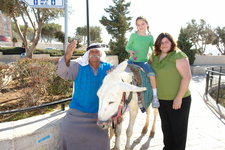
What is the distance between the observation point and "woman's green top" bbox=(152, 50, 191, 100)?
235cm

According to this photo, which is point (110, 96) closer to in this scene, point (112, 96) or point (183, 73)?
point (112, 96)

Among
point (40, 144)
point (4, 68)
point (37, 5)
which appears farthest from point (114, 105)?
point (4, 68)

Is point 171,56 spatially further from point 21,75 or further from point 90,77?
point 21,75

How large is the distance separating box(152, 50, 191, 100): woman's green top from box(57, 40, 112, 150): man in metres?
0.83

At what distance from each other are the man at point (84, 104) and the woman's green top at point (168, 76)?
83 cm

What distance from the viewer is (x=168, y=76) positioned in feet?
7.84

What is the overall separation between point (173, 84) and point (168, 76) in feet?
0.45

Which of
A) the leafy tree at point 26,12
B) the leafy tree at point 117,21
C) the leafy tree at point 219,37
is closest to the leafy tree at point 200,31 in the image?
the leafy tree at point 219,37

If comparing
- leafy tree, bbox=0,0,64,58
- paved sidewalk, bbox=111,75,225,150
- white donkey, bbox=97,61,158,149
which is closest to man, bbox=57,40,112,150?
white donkey, bbox=97,61,158,149

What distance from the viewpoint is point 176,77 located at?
2361 mm

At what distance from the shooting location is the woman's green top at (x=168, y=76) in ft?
7.70

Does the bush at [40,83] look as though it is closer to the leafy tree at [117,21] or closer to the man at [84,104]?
the man at [84,104]

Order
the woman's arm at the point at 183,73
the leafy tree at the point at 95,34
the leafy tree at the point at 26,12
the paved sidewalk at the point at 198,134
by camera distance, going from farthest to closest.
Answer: the leafy tree at the point at 95,34
the leafy tree at the point at 26,12
the paved sidewalk at the point at 198,134
the woman's arm at the point at 183,73

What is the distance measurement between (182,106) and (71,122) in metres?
1.63
